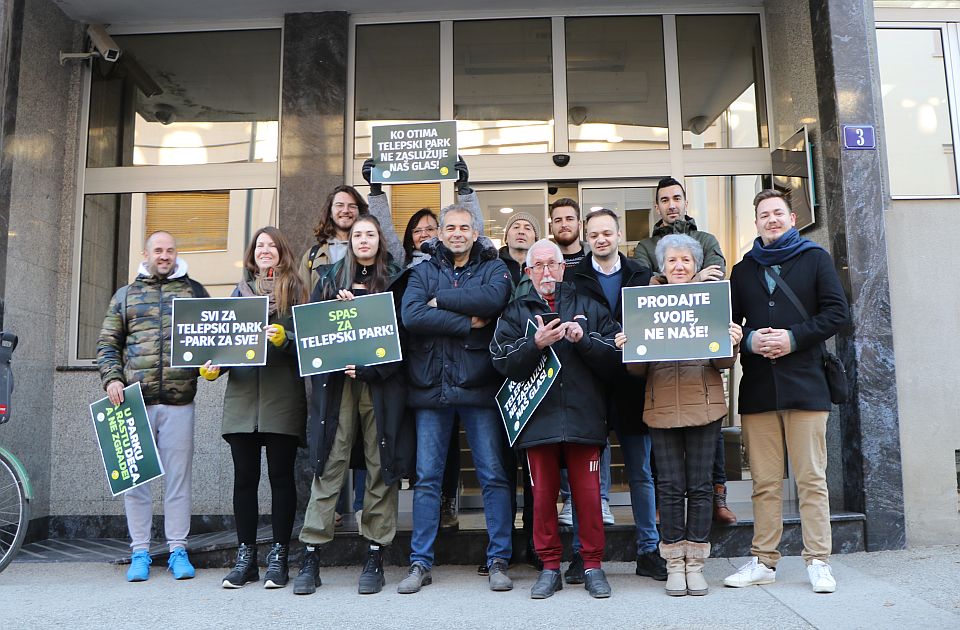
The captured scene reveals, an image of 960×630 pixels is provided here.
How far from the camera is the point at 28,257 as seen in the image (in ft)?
21.2

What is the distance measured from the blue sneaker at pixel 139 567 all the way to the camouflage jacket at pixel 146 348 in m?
0.92

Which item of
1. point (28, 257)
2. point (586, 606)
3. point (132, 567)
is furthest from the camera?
point (28, 257)

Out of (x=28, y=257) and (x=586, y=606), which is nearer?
(x=586, y=606)

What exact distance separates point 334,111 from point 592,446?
3.98 metres

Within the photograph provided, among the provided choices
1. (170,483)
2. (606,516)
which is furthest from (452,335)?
(170,483)

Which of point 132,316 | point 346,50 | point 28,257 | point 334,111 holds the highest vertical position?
point 346,50

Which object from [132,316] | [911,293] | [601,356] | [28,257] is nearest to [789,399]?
[601,356]

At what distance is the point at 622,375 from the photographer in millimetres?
4512

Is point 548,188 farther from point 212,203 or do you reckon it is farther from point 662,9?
point 212,203

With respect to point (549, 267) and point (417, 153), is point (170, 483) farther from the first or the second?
point (549, 267)

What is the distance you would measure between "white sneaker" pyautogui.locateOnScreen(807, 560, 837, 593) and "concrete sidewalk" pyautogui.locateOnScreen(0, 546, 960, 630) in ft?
0.15

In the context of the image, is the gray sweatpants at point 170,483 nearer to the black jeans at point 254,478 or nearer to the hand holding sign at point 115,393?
the hand holding sign at point 115,393

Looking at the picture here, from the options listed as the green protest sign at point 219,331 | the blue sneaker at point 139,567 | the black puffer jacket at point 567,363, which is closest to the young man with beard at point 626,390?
the black puffer jacket at point 567,363

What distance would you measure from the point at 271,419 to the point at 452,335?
1.19 metres
